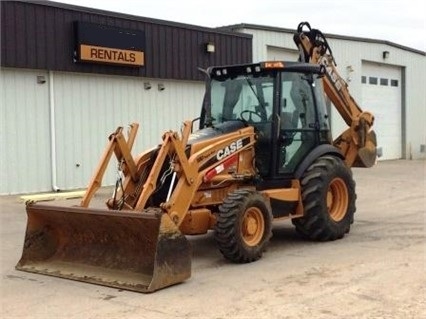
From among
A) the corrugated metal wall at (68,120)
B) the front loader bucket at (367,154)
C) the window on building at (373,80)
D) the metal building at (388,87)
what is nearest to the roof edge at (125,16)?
the corrugated metal wall at (68,120)

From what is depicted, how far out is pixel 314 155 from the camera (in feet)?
28.8

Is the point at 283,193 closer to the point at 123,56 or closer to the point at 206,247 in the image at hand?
the point at 206,247

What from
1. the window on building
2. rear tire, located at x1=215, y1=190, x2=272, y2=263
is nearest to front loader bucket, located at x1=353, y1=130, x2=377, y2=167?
rear tire, located at x1=215, y1=190, x2=272, y2=263

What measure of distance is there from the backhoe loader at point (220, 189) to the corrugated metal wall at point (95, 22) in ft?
21.2

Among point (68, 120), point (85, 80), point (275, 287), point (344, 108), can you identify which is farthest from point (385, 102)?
point (275, 287)

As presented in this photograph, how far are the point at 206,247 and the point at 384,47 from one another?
21.0 m

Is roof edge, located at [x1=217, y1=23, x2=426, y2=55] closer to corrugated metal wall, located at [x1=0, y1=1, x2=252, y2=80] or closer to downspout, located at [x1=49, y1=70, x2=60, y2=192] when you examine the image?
corrugated metal wall, located at [x1=0, y1=1, x2=252, y2=80]

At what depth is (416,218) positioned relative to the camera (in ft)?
36.0

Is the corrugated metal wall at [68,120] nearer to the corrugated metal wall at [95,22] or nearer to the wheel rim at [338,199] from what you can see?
the corrugated metal wall at [95,22]

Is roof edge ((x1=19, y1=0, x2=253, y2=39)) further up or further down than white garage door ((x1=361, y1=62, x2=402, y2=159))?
further up

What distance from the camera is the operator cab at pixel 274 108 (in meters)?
8.40

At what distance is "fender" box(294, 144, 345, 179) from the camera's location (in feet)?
28.2

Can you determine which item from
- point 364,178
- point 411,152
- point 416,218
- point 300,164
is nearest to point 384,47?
point 411,152

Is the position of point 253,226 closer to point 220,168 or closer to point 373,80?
point 220,168
